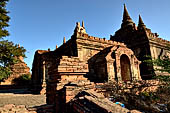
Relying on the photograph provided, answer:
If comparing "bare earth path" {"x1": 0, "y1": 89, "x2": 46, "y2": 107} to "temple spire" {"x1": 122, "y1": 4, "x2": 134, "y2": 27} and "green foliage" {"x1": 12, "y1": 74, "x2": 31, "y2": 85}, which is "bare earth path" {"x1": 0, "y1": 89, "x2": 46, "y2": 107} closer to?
"green foliage" {"x1": 12, "y1": 74, "x2": 31, "y2": 85}

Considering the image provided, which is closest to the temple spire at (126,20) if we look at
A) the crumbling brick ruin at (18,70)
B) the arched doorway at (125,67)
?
the arched doorway at (125,67)

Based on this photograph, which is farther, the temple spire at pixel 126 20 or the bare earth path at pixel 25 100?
the temple spire at pixel 126 20

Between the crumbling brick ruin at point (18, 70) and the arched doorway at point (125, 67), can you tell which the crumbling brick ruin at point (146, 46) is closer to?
the arched doorway at point (125, 67)

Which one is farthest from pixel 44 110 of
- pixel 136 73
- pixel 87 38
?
pixel 136 73

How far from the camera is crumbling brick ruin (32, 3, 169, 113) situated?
3815 mm

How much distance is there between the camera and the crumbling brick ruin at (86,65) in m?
3.82

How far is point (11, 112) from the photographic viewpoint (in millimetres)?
3127

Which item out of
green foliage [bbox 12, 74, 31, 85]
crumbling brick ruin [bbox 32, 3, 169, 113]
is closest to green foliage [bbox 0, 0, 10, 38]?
crumbling brick ruin [bbox 32, 3, 169, 113]

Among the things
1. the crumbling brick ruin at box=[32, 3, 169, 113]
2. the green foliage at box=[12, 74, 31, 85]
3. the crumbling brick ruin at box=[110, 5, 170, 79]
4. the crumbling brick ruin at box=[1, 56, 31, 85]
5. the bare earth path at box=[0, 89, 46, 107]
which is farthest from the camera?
the crumbling brick ruin at box=[1, 56, 31, 85]

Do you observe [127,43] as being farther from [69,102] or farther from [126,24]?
[69,102]

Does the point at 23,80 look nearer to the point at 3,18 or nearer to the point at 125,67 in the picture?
the point at 3,18

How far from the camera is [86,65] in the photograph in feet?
15.1

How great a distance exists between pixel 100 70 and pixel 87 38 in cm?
372

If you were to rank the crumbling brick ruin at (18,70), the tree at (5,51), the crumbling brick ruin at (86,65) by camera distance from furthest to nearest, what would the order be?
the crumbling brick ruin at (18,70), the tree at (5,51), the crumbling brick ruin at (86,65)
